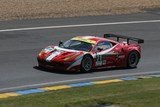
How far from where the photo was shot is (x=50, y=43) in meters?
25.5

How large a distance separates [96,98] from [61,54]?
21.4 ft

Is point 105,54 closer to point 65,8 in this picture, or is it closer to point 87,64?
point 87,64

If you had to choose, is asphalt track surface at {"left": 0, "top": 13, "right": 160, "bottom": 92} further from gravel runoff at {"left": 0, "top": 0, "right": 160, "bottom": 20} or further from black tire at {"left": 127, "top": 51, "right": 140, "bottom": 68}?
gravel runoff at {"left": 0, "top": 0, "right": 160, "bottom": 20}

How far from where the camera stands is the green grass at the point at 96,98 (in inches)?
519

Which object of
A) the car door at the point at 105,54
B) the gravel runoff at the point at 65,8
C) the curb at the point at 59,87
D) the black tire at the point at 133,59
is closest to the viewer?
the curb at the point at 59,87

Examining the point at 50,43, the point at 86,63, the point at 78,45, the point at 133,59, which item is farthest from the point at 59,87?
the point at 50,43

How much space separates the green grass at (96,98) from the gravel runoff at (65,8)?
16.8 metres

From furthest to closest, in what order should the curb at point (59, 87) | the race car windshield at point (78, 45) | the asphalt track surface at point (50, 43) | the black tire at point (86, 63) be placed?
the race car windshield at point (78, 45), the black tire at point (86, 63), the asphalt track surface at point (50, 43), the curb at point (59, 87)

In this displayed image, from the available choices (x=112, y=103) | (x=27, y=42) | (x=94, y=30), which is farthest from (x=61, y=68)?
(x=94, y=30)

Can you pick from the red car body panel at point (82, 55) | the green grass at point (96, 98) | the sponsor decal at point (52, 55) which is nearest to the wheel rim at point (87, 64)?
the red car body panel at point (82, 55)

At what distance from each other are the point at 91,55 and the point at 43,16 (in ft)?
41.4

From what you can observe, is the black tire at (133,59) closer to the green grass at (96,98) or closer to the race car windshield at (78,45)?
the race car windshield at (78,45)

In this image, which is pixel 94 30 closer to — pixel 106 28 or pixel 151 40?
pixel 106 28

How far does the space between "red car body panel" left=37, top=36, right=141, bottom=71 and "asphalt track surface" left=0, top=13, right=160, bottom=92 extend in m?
0.27
